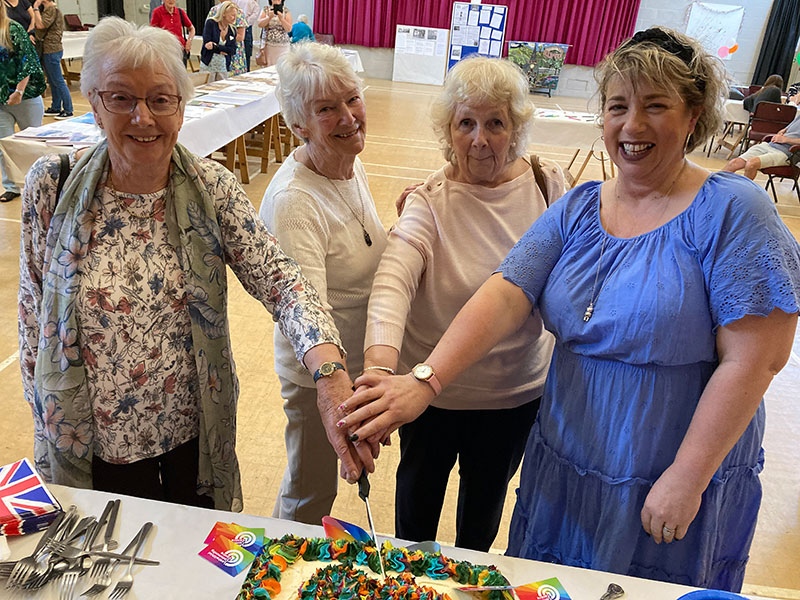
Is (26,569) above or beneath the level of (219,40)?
beneath

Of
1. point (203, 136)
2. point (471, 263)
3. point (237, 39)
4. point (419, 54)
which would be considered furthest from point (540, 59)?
point (471, 263)

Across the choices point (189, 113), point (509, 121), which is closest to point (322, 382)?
point (509, 121)

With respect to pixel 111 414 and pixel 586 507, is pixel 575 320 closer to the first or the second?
pixel 586 507

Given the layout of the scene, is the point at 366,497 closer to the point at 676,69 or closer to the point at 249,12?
the point at 676,69

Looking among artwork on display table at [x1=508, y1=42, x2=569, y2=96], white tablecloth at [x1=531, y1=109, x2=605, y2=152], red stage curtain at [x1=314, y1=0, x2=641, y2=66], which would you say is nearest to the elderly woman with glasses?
white tablecloth at [x1=531, y1=109, x2=605, y2=152]

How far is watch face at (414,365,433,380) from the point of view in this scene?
4.44 ft

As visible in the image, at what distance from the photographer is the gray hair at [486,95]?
159cm

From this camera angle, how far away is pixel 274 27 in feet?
29.2

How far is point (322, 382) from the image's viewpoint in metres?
1.35

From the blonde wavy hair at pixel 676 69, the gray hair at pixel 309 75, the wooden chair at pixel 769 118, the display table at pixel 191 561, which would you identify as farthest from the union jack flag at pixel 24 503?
the wooden chair at pixel 769 118

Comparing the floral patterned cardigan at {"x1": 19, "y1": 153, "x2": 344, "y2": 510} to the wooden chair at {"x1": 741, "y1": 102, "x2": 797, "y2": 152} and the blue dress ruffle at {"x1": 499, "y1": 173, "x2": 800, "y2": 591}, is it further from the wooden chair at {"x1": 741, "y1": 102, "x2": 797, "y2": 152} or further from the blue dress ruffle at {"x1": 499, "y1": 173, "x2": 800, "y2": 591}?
the wooden chair at {"x1": 741, "y1": 102, "x2": 797, "y2": 152}

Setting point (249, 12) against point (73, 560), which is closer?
point (73, 560)

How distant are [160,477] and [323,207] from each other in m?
0.87

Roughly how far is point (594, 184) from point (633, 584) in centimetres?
88
